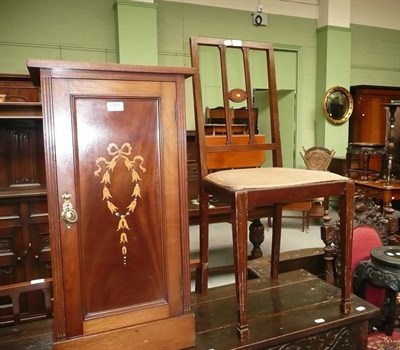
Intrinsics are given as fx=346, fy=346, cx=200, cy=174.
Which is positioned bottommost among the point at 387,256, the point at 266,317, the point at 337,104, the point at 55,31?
the point at 266,317

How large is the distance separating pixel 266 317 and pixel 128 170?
858mm

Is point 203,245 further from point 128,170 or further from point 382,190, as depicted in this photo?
point 382,190

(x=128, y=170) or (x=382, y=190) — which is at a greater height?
(x=128, y=170)

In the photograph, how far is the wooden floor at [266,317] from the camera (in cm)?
131

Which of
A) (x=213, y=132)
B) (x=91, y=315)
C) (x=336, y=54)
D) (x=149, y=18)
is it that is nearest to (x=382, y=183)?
(x=213, y=132)

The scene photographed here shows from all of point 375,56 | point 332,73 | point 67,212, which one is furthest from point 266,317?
point 375,56

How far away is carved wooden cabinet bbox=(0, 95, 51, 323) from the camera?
2396 millimetres

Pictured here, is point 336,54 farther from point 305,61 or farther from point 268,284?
point 268,284

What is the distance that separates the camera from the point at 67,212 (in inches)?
42.8

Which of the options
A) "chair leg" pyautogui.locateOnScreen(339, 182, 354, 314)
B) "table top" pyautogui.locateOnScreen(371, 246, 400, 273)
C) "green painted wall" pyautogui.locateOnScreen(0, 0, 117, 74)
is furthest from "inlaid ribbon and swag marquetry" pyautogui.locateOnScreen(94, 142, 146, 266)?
"green painted wall" pyautogui.locateOnScreen(0, 0, 117, 74)

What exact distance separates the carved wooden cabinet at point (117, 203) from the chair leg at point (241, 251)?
0.63ft

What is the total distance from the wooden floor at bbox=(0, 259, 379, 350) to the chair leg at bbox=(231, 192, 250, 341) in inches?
2.2

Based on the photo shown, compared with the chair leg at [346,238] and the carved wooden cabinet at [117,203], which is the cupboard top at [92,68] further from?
the chair leg at [346,238]

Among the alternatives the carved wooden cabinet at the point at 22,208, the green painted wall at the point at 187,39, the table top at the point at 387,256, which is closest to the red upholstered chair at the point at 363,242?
the table top at the point at 387,256
